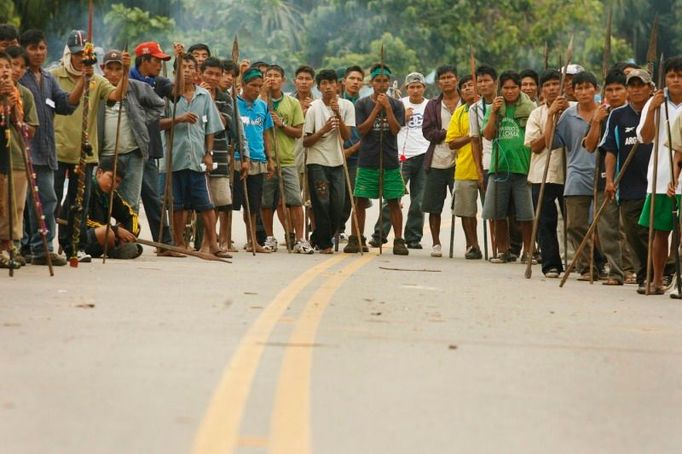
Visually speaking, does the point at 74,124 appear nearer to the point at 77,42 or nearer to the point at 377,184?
the point at 77,42

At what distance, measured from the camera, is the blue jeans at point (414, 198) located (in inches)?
856

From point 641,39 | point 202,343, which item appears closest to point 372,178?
point 202,343

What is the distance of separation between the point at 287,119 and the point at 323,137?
50 cm

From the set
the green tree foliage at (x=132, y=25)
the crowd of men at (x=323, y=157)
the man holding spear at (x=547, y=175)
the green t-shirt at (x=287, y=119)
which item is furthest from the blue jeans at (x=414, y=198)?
the green tree foliage at (x=132, y=25)

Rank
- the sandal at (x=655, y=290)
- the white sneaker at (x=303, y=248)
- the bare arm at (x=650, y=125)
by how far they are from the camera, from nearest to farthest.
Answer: the bare arm at (x=650, y=125), the sandal at (x=655, y=290), the white sneaker at (x=303, y=248)

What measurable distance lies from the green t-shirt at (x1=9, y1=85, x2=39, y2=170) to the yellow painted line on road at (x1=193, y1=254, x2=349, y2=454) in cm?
351

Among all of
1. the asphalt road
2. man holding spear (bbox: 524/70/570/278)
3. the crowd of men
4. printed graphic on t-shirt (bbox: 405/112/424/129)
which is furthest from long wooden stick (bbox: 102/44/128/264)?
printed graphic on t-shirt (bbox: 405/112/424/129)

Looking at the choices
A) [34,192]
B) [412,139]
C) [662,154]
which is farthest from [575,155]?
[412,139]

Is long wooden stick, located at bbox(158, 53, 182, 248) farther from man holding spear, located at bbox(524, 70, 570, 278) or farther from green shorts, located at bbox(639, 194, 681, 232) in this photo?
green shorts, located at bbox(639, 194, 681, 232)

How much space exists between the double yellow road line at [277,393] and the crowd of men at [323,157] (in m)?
3.79

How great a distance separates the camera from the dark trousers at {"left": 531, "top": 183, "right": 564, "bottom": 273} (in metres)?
16.7

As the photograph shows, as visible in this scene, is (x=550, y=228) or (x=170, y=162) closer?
(x=550, y=228)

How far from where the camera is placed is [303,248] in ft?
64.4

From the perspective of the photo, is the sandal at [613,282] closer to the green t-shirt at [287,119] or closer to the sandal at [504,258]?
the sandal at [504,258]
